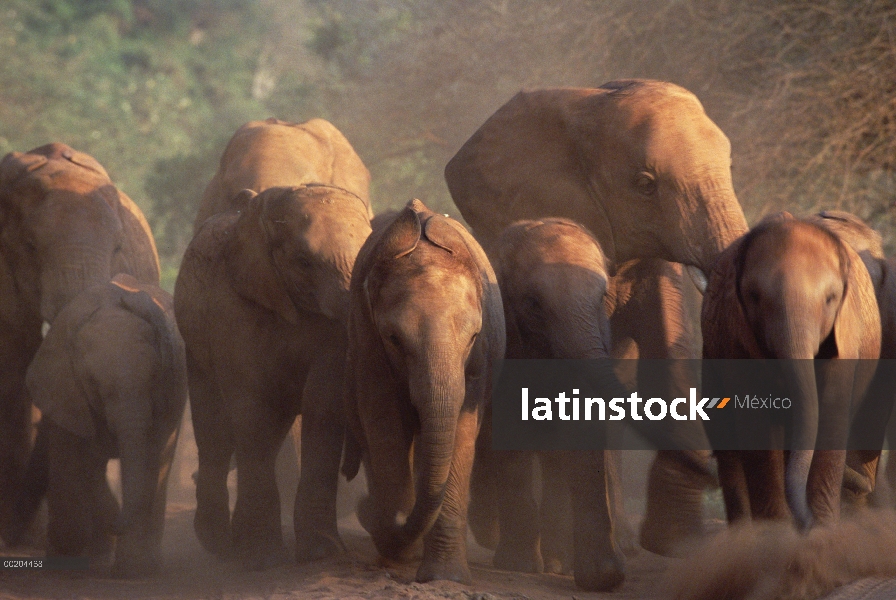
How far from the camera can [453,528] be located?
4980mm

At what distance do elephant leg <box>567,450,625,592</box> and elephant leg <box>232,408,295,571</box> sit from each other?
1479 millimetres

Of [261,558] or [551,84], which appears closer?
[261,558]

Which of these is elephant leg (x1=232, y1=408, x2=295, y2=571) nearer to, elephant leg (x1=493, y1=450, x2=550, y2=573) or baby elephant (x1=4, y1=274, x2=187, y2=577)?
baby elephant (x1=4, y1=274, x2=187, y2=577)

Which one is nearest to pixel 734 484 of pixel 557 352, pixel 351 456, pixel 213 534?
pixel 557 352

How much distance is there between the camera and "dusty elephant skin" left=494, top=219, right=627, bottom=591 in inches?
213

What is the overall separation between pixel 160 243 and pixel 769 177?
10592mm

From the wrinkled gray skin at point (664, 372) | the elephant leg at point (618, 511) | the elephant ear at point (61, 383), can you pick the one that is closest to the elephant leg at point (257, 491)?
the elephant ear at point (61, 383)

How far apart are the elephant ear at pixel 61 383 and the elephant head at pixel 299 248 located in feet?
3.16

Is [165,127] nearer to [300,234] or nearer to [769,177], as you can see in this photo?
A: [769,177]

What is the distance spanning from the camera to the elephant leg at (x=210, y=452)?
22.2 feet

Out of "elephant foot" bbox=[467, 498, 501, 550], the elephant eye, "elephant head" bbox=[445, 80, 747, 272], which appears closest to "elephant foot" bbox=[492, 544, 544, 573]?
"elephant foot" bbox=[467, 498, 501, 550]

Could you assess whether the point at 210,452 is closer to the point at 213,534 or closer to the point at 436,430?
the point at 213,534

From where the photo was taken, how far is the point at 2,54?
2150 cm

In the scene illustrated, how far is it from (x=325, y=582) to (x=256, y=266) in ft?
5.79
